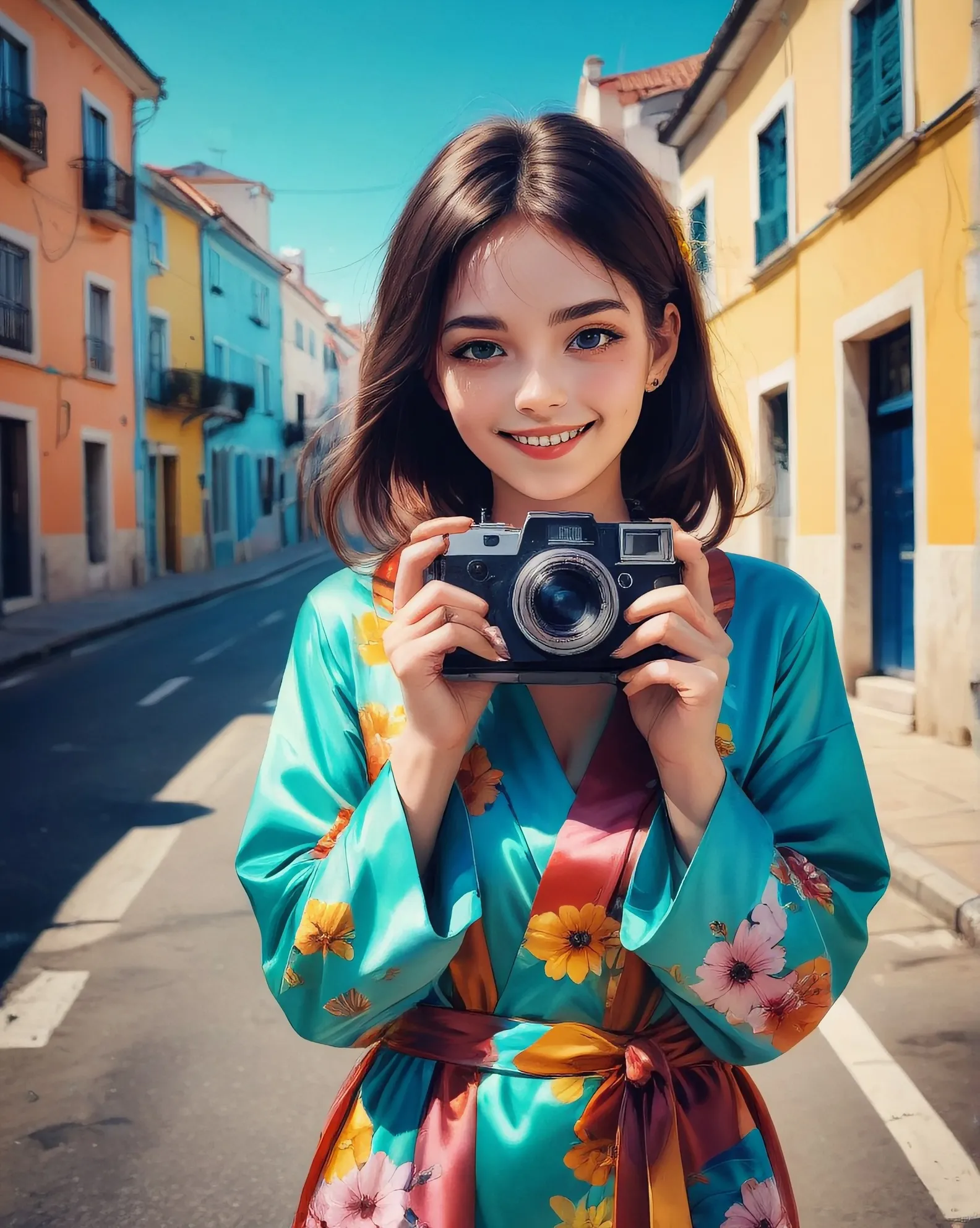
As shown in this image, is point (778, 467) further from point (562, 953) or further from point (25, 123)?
point (25, 123)

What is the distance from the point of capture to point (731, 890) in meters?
1.05

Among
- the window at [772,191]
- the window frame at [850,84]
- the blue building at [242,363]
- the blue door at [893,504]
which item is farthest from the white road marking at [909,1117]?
the blue building at [242,363]

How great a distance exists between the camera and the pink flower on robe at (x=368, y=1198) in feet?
3.51

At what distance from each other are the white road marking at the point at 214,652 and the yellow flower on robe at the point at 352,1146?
10.2m

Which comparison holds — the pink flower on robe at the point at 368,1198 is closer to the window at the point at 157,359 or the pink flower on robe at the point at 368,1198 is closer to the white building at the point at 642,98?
the white building at the point at 642,98

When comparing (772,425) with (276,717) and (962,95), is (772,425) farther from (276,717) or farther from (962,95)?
(276,717)

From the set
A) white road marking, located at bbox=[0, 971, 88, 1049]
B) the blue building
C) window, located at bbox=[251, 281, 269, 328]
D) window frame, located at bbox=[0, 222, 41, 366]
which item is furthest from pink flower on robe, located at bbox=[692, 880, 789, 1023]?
window, located at bbox=[251, 281, 269, 328]

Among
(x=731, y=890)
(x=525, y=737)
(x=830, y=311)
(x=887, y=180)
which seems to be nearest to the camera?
(x=731, y=890)

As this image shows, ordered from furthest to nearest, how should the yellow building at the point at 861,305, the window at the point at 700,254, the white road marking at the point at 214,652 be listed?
the white road marking at the point at 214,652
the yellow building at the point at 861,305
the window at the point at 700,254

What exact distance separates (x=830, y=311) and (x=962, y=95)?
288 centimetres

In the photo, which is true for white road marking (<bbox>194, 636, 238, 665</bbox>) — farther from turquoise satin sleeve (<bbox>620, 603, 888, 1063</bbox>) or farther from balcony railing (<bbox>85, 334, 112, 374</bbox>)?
turquoise satin sleeve (<bbox>620, 603, 888, 1063</bbox>)

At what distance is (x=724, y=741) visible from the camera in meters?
1.17

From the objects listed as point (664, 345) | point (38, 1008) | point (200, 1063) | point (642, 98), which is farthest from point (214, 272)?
point (664, 345)

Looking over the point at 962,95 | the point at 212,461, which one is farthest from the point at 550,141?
the point at 212,461
